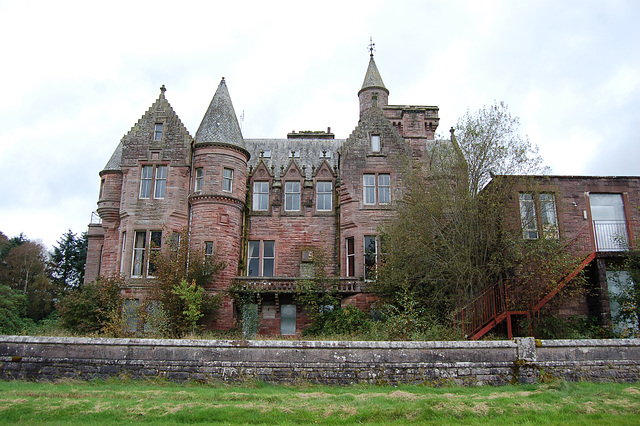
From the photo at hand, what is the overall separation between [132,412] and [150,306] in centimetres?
1255

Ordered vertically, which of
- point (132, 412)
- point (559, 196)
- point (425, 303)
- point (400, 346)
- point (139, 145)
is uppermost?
point (139, 145)

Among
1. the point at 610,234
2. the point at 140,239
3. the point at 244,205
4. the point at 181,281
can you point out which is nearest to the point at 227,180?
the point at 244,205

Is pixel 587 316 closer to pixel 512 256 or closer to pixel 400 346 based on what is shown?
pixel 512 256

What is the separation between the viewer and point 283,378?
13578 millimetres

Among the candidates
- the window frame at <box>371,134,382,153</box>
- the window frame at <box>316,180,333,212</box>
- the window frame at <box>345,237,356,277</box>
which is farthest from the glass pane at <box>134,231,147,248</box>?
the window frame at <box>371,134,382,153</box>

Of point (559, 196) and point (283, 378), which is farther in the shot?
point (559, 196)

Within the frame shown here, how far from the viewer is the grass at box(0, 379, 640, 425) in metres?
10.4

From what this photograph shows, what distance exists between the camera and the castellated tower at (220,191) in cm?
2619

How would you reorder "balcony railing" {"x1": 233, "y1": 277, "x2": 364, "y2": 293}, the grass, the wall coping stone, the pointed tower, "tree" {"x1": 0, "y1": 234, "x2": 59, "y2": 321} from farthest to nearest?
"tree" {"x1": 0, "y1": 234, "x2": 59, "y2": 321}
the pointed tower
"balcony railing" {"x1": 233, "y1": 277, "x2": 364, "y2": 293}
the wall coping stone
the grass

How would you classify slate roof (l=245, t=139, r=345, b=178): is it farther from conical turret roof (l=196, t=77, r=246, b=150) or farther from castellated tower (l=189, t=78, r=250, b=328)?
castellated tower (l=189, t=78, r=250, b=328)

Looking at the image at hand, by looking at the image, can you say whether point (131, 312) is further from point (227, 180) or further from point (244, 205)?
point (227, 180)

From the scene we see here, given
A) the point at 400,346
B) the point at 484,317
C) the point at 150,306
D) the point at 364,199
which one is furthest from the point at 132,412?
the point at 364,199

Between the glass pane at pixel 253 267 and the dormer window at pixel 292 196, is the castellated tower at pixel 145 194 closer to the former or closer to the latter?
the glass pane at pixel 253 267

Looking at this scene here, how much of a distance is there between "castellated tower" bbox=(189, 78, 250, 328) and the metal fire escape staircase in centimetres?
1223
